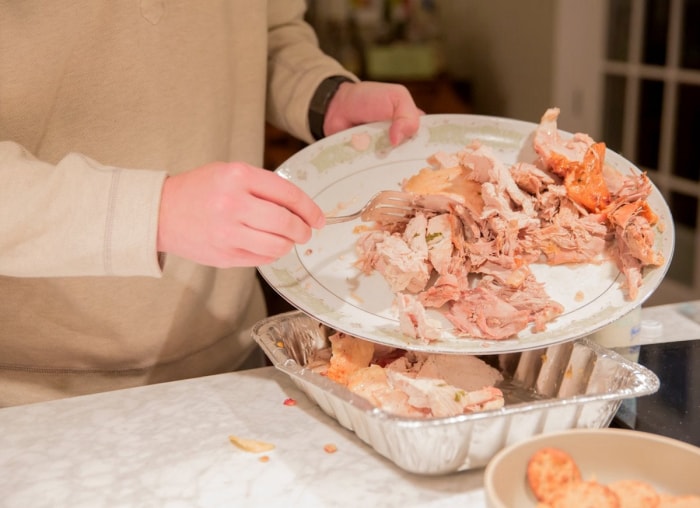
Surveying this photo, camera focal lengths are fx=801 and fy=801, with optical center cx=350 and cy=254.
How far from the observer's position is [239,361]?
5.25ft

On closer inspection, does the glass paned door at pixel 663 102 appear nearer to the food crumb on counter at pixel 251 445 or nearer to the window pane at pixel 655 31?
the window pane at pixel 655 31

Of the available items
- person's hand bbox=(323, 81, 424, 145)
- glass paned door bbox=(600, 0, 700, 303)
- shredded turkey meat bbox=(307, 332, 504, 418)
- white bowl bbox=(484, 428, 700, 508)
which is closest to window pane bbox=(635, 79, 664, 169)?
glass paned door bbox=(600, 0, 700, 303)

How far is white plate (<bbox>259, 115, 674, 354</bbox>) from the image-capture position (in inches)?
43.7

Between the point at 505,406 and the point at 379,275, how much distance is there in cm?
32

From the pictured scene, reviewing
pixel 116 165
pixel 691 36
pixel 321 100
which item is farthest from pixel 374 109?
pixel 691 36

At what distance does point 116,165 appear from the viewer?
132cm

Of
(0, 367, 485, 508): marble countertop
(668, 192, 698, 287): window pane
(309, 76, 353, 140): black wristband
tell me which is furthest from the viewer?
(668, 192, 698, 287): window pane

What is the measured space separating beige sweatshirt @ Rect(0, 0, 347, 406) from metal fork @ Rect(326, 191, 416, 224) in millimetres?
349

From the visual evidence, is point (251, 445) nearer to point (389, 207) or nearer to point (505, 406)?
point (505, 406)

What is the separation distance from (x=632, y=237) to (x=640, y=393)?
0.28 meters

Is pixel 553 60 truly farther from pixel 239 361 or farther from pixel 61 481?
pixel 61 481

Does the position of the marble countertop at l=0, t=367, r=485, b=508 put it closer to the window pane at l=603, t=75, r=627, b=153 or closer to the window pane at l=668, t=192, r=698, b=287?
the window pane at l=668, t=192, r=698, b=287

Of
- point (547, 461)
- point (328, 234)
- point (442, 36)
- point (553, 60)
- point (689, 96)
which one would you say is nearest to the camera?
point (547, 461)

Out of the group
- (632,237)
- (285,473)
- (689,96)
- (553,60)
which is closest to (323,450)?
(285,473)
